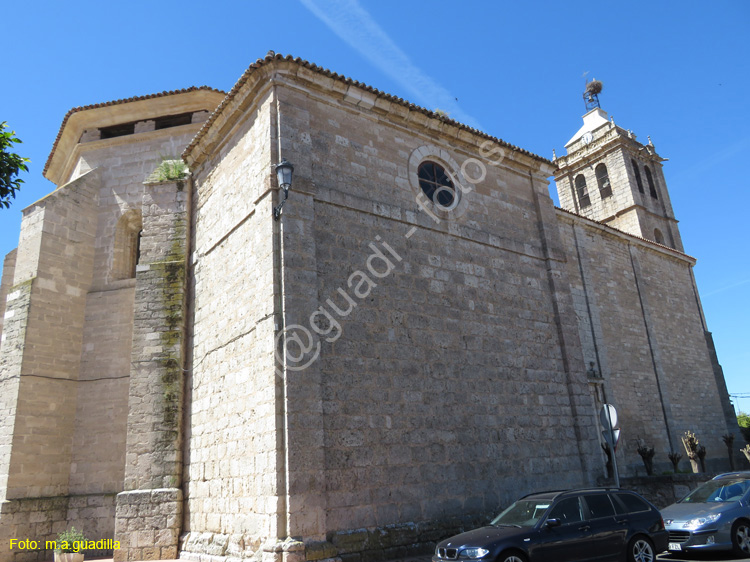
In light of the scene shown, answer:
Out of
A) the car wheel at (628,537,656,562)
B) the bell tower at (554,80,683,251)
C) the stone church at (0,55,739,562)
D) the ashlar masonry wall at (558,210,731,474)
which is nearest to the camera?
the car wheel at (628,537,656,562)

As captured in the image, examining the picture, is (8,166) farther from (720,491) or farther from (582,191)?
(582,191)

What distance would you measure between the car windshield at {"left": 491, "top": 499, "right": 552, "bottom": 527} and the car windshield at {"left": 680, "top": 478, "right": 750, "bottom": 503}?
3.57 meters

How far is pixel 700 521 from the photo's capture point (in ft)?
26.0

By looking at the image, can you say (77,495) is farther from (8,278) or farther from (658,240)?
(658,240)

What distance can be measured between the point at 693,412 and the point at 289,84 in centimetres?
→ 1726

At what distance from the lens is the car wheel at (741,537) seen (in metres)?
7.75

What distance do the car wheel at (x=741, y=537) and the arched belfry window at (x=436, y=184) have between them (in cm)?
681

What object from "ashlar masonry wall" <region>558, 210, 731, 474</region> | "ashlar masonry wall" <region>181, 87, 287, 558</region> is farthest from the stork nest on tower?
"ashlar masonry wall" <region>181, 87, 287, 558</region>

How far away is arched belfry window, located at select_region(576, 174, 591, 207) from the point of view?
1100 inches

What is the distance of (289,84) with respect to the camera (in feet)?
30.5

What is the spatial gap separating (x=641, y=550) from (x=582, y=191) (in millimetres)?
23782

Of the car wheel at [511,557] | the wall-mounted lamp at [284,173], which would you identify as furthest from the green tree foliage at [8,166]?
the car wheel at [511,557]

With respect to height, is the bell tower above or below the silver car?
above

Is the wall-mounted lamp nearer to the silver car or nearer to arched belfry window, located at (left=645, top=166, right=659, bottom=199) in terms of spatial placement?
the silver car
